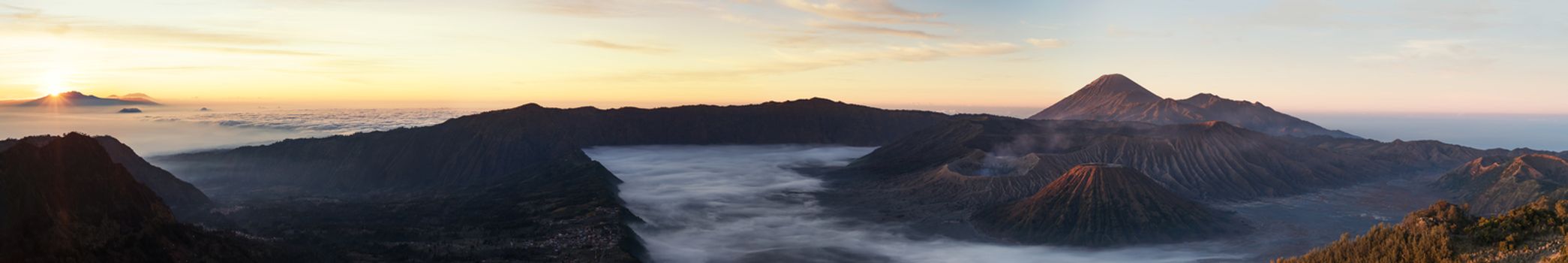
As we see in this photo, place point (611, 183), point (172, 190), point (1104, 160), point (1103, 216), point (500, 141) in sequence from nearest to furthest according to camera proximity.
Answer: point (1103, 216), point (172, 190), point (611, 183), point (1104, 160), point (500, 141)

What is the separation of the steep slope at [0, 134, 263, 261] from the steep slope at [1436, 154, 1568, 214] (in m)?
112

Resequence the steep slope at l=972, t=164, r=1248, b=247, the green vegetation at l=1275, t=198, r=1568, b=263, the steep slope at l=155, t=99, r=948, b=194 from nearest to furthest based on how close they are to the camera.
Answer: the green vegetation at l=1275, t=198, r=1568, b=263
the steep slope at l=972, t=164, r=1248, b=247
the steep slope at l=155, t=99, r=948, b=194

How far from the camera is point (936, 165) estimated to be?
112000 mm

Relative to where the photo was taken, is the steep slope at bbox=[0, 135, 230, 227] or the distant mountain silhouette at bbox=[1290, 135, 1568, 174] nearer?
the steep slope at bbox=[0, 135, 230, 227]

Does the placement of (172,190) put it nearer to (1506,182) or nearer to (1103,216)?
(1103,216)

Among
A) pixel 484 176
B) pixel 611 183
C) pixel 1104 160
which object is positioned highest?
pixel 1104 160

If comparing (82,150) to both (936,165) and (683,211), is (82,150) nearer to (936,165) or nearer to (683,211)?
(683,211)

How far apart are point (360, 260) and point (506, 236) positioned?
43.7 ft

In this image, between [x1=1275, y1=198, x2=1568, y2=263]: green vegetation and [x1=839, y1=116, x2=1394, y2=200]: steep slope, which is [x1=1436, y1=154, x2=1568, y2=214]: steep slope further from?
[x1=1275, y1=198, x2=1568, y2=263]: green vegetation

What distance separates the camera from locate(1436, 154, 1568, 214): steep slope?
9406cm

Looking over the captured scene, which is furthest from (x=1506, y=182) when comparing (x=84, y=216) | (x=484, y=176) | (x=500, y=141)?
(x=500, y=141)

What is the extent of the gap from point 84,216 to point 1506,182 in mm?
132326

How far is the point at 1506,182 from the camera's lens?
100 metres

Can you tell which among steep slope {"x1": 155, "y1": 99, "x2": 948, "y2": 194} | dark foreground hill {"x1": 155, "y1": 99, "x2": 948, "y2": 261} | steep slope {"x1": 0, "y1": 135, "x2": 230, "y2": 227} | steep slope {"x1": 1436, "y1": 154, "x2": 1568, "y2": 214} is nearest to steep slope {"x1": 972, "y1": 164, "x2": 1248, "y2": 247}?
dark foreground hill {"x1": 155, "y1": 99, "x2": 948, "y2": 261}
